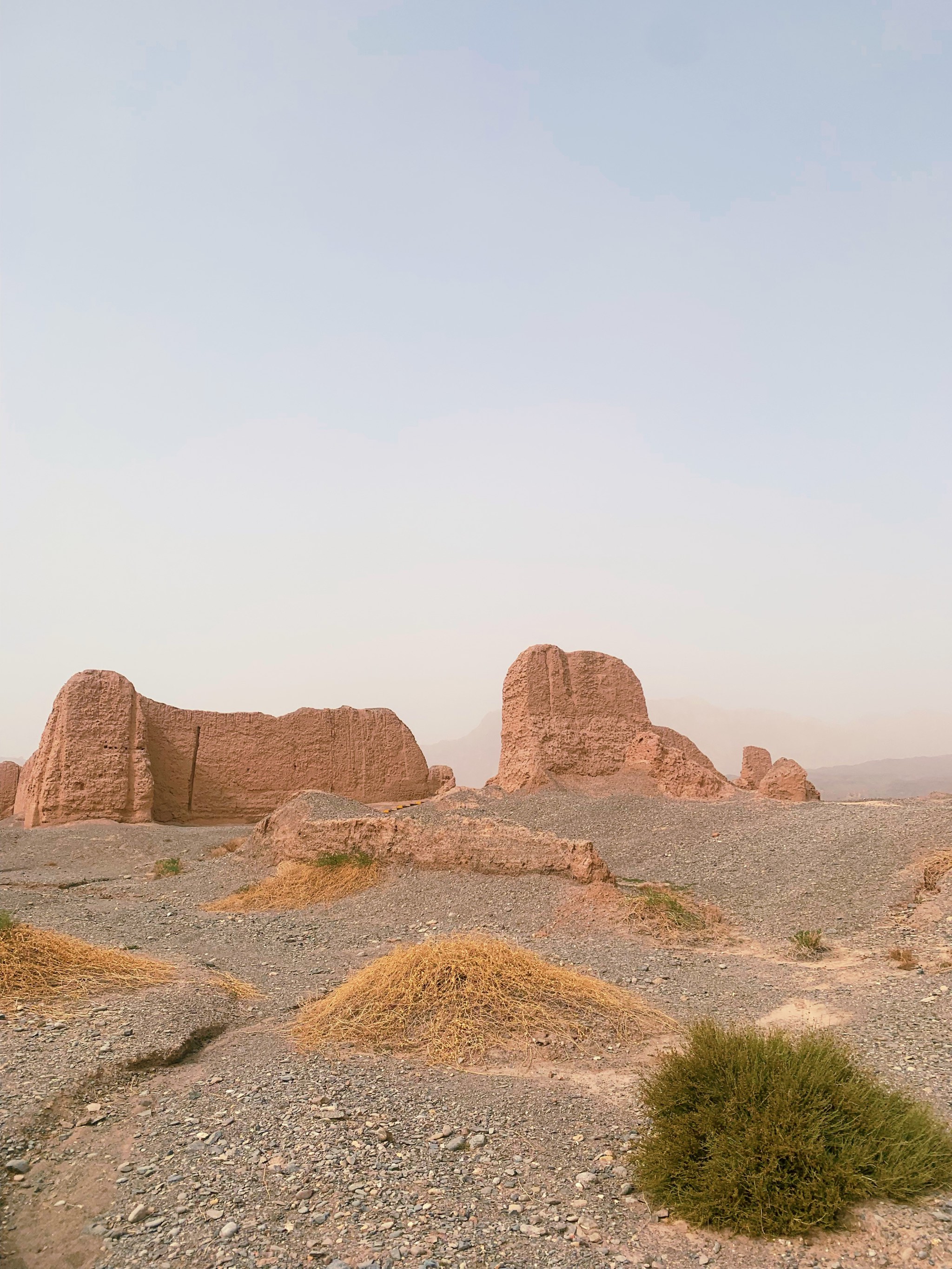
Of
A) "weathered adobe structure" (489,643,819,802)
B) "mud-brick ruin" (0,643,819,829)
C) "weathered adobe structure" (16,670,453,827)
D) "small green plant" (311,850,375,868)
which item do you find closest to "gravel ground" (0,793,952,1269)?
"small green plant" (311,850,375,868)

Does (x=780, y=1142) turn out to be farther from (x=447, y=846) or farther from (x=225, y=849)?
(x=225, y=849)

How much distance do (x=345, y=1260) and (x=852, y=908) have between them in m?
9.73

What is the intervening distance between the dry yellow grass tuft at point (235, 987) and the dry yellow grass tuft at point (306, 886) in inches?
150

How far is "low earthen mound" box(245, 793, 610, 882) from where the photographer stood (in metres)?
12.5

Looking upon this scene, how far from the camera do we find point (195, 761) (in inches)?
988

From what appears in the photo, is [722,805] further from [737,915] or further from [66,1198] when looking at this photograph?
[66,1198]

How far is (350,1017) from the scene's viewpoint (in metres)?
6.72

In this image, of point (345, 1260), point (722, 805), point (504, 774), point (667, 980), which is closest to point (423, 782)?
point (504, 774)

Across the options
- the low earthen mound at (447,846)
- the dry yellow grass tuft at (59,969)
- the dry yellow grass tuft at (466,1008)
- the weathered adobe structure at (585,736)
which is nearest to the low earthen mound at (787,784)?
the weathered adobe structure at (585,736)

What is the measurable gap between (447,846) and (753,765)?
23317 mm

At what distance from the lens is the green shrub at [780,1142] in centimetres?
375

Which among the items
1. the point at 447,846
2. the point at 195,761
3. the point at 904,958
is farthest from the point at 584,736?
the point at 904,958

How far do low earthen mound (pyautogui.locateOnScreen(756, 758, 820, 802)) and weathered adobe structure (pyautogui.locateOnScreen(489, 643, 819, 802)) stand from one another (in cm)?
299

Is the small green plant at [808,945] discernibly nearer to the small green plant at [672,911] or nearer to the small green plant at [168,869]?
the small green plant at [672,911]
